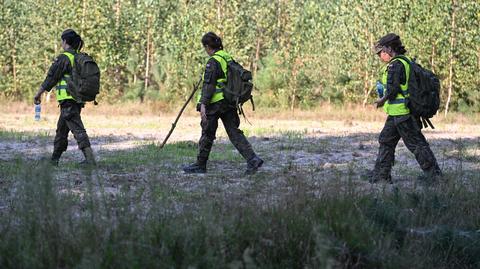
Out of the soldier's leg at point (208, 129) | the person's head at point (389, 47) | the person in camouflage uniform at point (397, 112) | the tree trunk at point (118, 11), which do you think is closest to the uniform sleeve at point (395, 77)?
the person in camouflage uniform at point (397, 112)

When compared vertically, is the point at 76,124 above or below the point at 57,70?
below

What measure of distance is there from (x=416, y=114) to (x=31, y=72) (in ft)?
108

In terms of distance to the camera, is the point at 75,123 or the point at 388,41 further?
the point at 75,123

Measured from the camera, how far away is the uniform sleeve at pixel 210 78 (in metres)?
10.1

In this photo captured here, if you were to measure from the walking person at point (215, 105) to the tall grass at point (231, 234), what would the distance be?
389 centimetres

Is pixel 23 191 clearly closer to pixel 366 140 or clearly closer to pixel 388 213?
pixel 388 213

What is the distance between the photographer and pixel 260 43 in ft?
136

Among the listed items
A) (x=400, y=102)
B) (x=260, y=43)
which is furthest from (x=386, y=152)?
(x=260, y=43)

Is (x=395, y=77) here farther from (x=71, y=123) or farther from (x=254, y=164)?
(x=71, y=123)

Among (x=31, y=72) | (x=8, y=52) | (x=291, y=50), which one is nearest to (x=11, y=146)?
(x=291, y=50)

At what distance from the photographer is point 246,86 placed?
10.1m

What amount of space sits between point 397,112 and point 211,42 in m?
2.75

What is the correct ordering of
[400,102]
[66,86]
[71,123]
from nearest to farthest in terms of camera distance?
[400,102] → [66,86] → [71,123]

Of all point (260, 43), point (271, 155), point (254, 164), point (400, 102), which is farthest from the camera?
point (260, 43)
